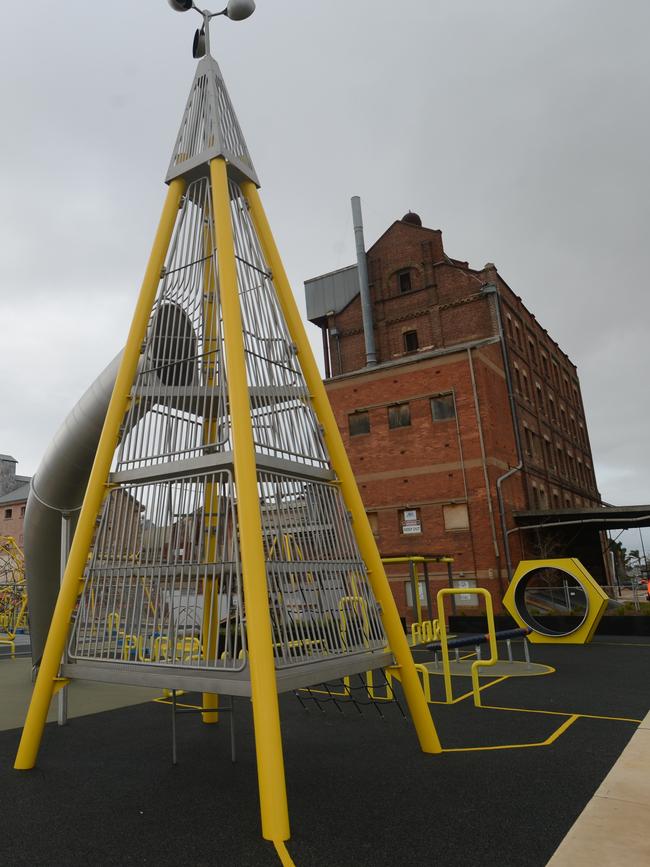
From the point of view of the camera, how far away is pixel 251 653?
449 centimetres

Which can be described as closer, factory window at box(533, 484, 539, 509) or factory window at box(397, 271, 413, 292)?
factory window at box(533, 484, 539, 509)

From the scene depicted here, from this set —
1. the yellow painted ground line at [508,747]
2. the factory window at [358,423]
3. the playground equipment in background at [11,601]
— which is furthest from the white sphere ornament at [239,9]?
the factory window at [358,423]

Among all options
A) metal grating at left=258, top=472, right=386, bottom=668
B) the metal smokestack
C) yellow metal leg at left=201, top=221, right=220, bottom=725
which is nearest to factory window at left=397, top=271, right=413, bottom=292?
the metal smokestack

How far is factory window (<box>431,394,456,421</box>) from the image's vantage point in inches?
1011

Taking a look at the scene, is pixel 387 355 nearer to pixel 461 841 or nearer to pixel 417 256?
pixel 417 256

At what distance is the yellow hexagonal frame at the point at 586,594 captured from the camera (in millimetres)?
14922

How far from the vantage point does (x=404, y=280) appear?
31.5 meters

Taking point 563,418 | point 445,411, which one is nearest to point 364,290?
point 445,411

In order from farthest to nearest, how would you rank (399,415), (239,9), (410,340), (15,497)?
(15,497) → (410,340) → (399,415) → (239,9)

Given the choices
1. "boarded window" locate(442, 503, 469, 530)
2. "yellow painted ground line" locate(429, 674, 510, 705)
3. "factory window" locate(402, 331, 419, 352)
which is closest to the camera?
"yellow painted ground line" locate(429, 674, 510, 705)

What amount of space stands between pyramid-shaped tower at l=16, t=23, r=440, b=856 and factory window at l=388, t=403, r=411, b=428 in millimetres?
20276

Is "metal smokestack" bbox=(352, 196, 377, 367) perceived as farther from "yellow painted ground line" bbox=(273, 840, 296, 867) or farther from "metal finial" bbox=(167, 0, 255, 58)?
"yellow painted ground line" bbox=(273, 840, 296, 867)

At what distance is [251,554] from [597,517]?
23262 millimetres

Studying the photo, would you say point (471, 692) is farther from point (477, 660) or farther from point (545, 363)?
point (545, 363)
